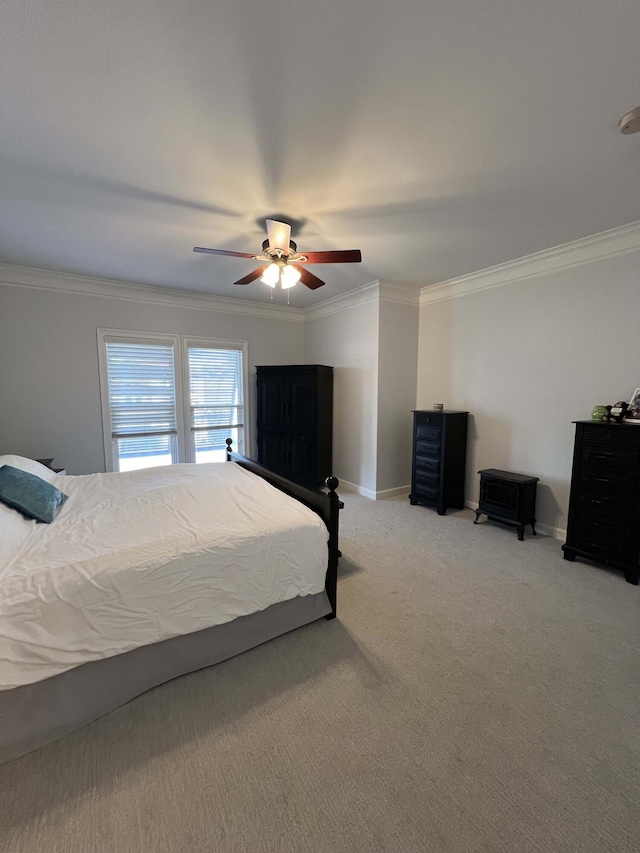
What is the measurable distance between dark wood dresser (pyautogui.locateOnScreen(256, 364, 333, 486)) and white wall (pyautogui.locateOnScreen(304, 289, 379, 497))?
0.17 m

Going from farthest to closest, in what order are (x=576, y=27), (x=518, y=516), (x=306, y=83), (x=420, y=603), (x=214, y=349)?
1. (x=214, y=349)
2. (x=518, y=516)
3. (x=420, y=603)
4. (x=306, y=83)
5. (x=576, y=27)

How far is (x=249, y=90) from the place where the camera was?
1512 millimetres

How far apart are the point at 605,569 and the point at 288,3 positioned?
12.9ft

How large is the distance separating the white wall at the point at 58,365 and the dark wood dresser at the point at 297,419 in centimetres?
156

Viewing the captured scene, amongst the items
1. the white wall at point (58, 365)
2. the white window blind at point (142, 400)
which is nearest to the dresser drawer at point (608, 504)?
the white window blind at point (142, 400)

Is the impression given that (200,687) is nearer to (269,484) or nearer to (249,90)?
(269,484)

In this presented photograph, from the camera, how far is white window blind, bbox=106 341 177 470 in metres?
4.34

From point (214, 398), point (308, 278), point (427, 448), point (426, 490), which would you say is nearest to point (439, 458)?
point (427, 448)

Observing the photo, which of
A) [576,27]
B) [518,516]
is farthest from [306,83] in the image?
[518,516]

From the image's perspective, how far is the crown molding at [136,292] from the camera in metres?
3.74

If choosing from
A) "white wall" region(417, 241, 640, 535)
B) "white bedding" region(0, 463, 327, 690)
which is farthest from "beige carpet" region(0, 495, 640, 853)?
"white wall" region(417, 241, 640, 535)

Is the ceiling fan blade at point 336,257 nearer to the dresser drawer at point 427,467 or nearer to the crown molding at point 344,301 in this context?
the crown molding at point 344,301

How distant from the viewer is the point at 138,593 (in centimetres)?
159

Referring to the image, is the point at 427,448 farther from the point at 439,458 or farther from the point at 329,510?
the point at 329,510
